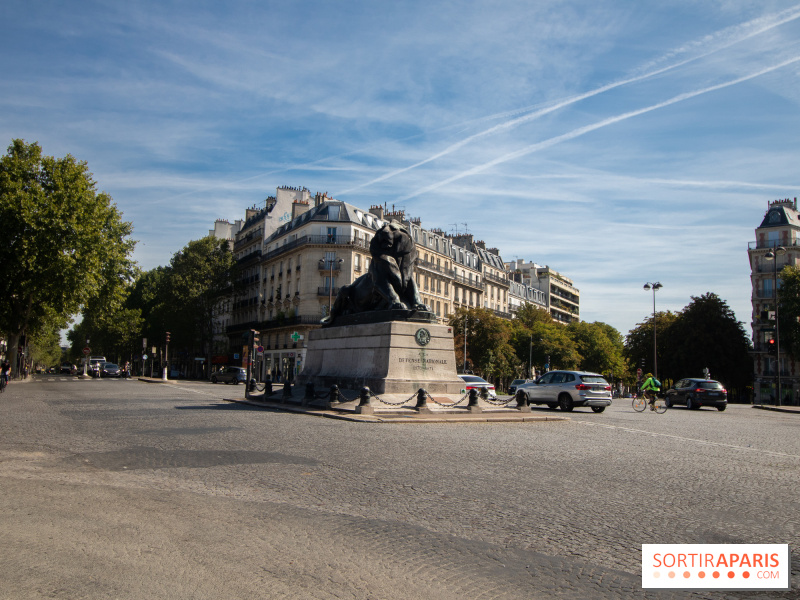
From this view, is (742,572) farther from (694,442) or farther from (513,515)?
(694,442)

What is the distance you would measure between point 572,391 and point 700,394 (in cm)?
1079

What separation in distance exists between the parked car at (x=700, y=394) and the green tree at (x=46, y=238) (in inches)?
1354

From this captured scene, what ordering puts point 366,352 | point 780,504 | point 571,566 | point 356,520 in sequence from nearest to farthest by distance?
point 571,566 < point 356,520 < point 780,504 < point 366,352

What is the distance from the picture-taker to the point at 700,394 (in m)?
30.7

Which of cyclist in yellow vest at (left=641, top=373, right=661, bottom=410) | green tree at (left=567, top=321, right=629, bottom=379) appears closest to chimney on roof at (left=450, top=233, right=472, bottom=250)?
green tree at (left=567, top=321, right=629, bottom=379)

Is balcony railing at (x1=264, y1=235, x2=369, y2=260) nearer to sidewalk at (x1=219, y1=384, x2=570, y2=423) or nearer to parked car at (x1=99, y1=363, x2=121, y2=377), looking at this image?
parked car at (x1=99, y1=363, x2=121, y2=377)

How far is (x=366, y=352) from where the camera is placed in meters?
18.9

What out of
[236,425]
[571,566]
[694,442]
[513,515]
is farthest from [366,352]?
[571,566]

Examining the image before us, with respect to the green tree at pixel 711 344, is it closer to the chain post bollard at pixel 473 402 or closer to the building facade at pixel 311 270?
the building facade at pixel 311 270

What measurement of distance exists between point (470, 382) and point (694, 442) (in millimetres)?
12273

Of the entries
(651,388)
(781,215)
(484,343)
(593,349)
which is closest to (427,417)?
(651,388)

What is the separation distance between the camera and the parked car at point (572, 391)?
23.0 metres

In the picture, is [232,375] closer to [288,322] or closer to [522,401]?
[288,322]

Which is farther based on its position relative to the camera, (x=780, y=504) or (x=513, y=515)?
(x=780, y=504)
